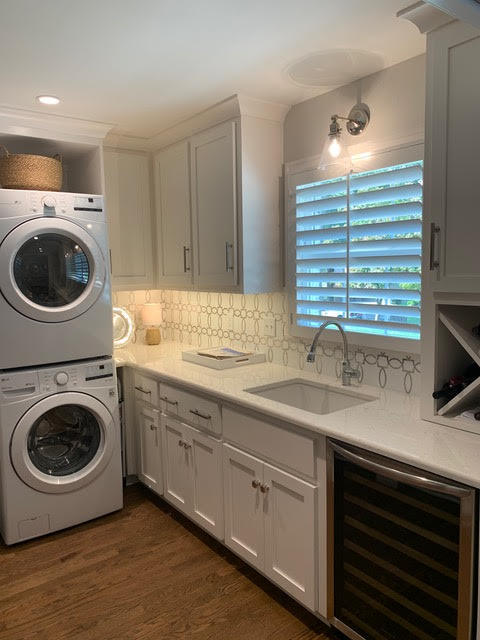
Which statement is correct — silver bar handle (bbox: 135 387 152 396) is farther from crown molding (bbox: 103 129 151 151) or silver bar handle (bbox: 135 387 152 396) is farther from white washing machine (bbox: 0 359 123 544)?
crown molding (bbox: 103 129 151 151)

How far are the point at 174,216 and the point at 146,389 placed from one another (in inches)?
44.7

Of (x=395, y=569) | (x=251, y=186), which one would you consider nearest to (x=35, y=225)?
(x=251, y=186)

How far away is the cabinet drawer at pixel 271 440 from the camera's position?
190 cm

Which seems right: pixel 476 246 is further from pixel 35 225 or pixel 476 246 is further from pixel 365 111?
pixel 35 225

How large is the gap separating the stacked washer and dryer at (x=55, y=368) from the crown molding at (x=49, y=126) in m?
0.42

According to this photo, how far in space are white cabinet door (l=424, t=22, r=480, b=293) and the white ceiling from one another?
0.81ft

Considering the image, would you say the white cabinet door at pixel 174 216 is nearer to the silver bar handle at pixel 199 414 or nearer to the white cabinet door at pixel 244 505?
the silver bar handle at pixel 199 414

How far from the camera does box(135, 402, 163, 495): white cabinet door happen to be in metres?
2.92

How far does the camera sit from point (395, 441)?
1.65m

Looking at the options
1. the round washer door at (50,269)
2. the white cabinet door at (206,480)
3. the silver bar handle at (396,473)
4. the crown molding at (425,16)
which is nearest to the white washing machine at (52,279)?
the round washer door at (50,269)

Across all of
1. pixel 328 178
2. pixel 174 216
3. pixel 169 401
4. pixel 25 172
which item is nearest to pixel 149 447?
pixel 169 401

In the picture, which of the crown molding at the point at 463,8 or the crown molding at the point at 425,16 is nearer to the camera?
the crown molding at the point at 463,8

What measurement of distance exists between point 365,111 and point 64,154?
1846mm

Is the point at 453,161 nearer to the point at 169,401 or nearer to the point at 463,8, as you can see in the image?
the point at 463,8
